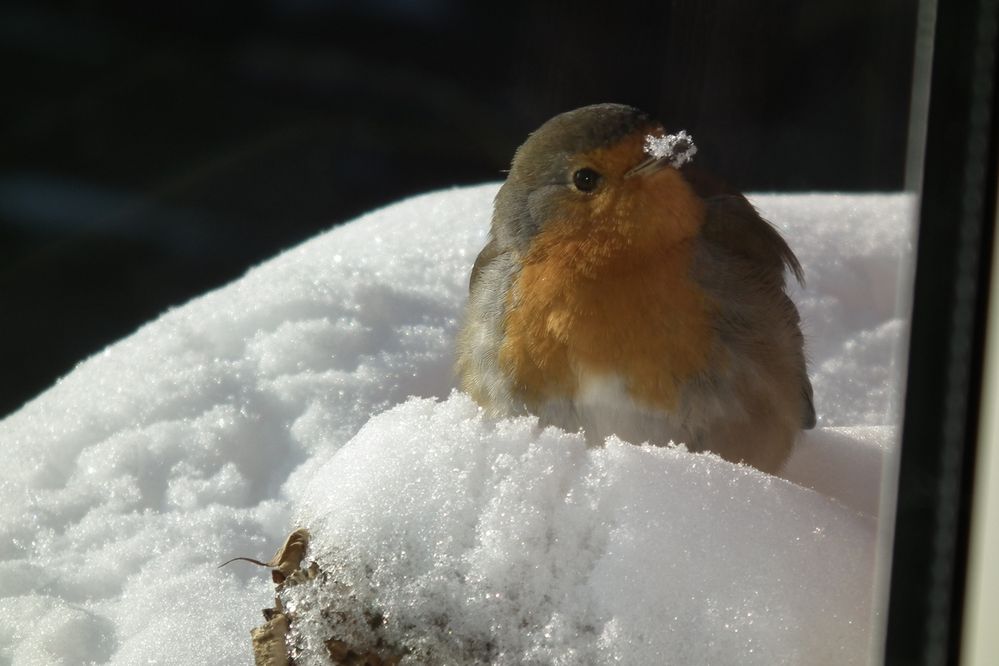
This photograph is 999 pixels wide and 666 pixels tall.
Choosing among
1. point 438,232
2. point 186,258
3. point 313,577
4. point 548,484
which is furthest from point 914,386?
point 186,258

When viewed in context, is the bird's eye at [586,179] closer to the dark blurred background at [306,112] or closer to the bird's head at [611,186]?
the bird's head at [611,186]

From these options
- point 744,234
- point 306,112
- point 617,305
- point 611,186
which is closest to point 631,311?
point 617,305

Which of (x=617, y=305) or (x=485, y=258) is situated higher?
(x=485, y=258)

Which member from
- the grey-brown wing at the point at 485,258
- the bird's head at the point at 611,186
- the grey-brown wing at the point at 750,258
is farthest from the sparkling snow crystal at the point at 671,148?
the grey-brown wing at the point at 485,258

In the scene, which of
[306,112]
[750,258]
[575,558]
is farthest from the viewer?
[306,112]

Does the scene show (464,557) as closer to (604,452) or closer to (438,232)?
(604,452)

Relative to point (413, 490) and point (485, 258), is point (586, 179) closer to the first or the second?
point (485, 258)

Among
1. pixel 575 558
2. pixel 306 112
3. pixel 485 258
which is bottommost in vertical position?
pixel 575 558
